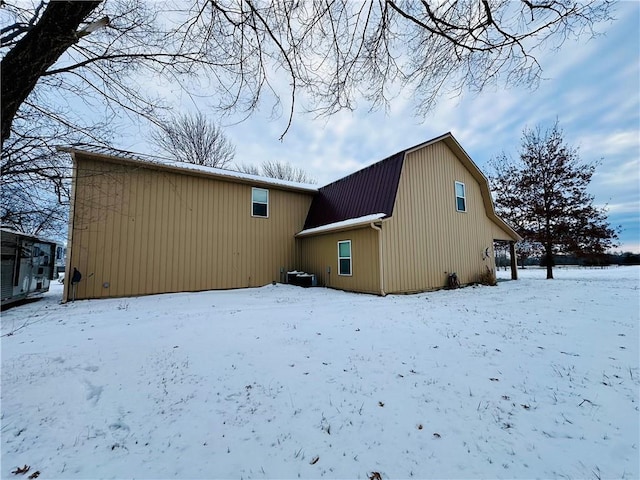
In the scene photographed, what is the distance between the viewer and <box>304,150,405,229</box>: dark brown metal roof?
31.3 ft

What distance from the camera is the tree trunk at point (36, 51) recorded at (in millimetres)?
2041

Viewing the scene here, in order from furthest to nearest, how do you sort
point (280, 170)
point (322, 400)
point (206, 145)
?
point (280, 170) < point (206, 145) < point (322, 400)

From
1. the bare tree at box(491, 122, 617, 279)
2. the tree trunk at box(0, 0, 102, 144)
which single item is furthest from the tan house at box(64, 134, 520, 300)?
the tree trunk at box(0, 0, 102, 144)

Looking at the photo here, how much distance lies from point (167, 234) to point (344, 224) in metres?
6.06

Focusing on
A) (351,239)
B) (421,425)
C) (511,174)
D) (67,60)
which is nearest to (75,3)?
(67,60)

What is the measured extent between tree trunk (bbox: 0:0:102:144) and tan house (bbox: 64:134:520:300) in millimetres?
6069

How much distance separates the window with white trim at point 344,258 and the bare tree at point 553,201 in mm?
12186

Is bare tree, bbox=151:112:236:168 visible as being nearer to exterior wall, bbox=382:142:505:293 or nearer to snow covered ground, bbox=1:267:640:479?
exterior wall, bbox=382:142:505:293

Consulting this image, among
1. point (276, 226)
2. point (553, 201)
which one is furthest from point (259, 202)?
point (553, 201)

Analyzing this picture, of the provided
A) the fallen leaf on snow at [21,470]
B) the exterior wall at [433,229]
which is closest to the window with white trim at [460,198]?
the exterior wall at [433,229]

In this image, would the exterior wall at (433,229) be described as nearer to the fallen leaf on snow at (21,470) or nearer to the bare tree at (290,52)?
the bare tree at (290,52)

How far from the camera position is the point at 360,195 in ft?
35.2

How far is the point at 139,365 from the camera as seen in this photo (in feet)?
10.8

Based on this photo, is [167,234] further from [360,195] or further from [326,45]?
[326,45]
